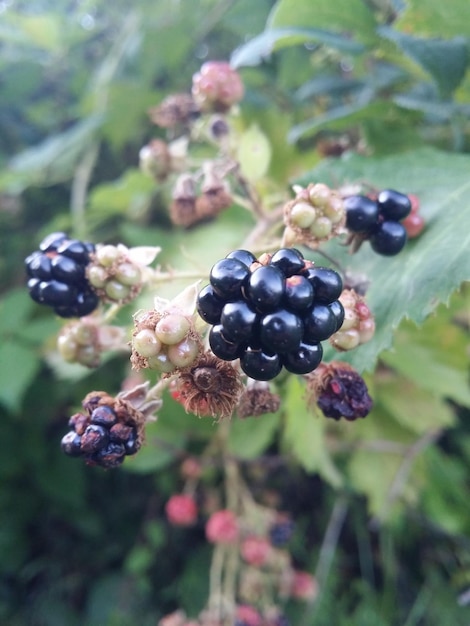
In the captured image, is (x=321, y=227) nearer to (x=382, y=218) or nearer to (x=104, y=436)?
(x=382, y=218)

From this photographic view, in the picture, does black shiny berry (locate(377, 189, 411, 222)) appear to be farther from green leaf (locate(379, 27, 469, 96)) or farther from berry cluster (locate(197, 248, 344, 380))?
green leaf (locate(379, 27, 469, 96))

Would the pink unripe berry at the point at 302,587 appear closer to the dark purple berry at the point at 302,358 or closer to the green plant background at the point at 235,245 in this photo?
the green plant background at the point at 235,245

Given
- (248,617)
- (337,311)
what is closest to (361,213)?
(337,311)

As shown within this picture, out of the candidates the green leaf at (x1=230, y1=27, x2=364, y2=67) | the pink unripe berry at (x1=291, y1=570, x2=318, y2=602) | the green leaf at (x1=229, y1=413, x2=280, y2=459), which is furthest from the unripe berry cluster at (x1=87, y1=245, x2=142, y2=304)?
the pink unripe berry at (x1=291, y1=570, x2=318, y2=602)

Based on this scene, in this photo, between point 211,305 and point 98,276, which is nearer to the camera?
point 211,305

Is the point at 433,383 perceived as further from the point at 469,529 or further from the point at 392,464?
the point at 469,529

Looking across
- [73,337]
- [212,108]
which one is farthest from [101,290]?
[212,108]
